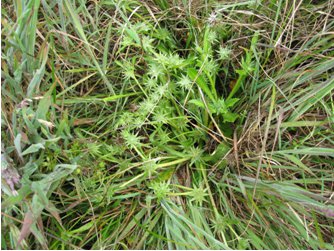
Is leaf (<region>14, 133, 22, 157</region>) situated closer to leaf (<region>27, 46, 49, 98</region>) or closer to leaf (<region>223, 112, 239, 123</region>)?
leaf (<region>27, 46, 49, 98</region>)

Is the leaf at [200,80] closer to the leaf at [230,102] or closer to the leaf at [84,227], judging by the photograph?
the leaf at [230,102]

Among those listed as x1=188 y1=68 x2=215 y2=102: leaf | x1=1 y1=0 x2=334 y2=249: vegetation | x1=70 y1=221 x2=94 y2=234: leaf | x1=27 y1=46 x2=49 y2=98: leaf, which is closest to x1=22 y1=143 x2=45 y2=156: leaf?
x1=1 y1=0 x2=334 y2=249: vegetation

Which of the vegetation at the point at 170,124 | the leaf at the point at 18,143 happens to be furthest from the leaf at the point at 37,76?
the leaf at the point at 18,143

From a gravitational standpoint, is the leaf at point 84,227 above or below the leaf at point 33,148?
below

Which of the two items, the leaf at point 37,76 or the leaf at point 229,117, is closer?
the leaf at point 37,76

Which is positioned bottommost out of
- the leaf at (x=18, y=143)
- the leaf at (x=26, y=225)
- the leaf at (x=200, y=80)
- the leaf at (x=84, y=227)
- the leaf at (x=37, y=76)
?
the leaf at (x=84, y=227)

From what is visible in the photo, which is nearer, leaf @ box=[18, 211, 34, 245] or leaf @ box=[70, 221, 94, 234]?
leaf @ box=[18, 211, 34, 245]

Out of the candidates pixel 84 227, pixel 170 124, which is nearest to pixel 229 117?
pixel 170 124

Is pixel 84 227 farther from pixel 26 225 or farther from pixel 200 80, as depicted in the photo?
pixel 200 80
